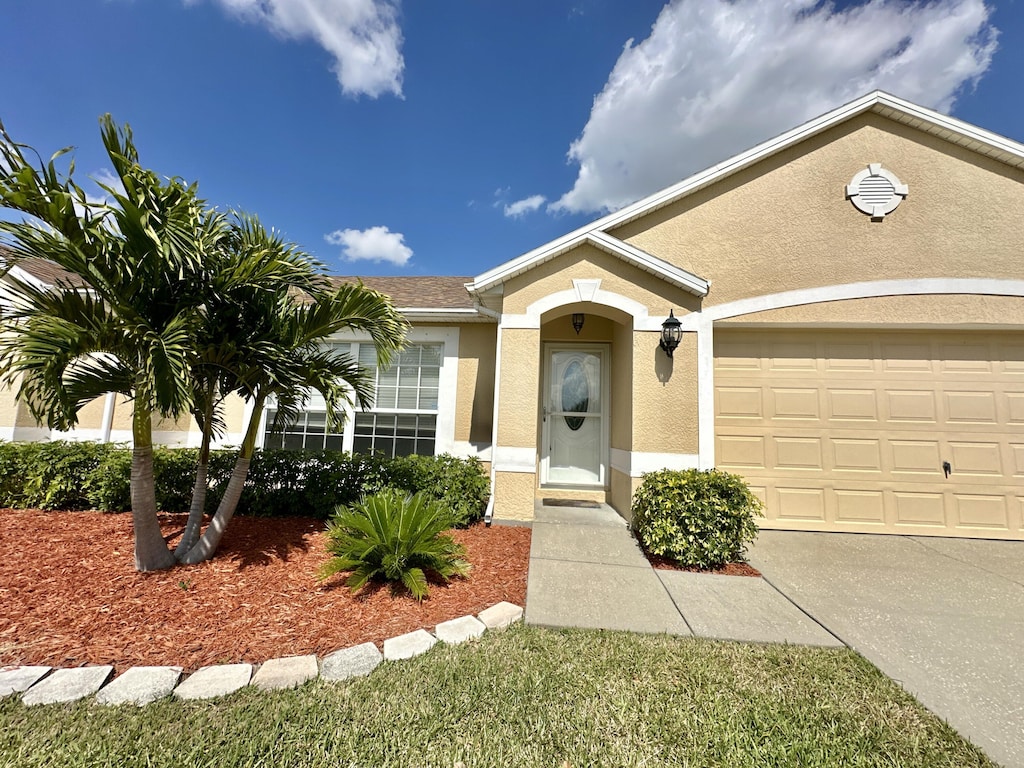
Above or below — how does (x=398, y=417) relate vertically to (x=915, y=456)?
above

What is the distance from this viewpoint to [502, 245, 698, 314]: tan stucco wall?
5910 millimetres

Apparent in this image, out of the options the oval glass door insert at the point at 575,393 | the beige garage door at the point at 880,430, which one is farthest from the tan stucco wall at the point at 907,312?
the oval glass door insert at the point at 575,393

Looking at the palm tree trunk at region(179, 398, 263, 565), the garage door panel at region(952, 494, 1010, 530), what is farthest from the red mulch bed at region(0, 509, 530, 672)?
the garage door panel at region(952, 494, 1010, 530)

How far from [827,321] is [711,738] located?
6.16 meters

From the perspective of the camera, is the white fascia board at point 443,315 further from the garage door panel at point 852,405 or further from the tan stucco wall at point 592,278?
the garage door panel at point 852,405

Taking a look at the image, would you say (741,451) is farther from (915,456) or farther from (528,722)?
(528,722)

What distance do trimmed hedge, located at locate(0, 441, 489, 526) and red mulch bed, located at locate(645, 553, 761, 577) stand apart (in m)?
2.46

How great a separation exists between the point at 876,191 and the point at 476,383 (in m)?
7.00

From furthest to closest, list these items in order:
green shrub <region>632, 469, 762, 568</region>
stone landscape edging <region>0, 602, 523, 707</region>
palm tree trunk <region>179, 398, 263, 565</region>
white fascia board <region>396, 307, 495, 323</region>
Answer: white fascia board <region>396, 307, 495, 323</region>, green shrub <region>632, 469, 762, 568</region>, palm tree trunk <region>179, 398, 263, 565</region>, stone landscape edging <region>0, 602, 523, 707</region>

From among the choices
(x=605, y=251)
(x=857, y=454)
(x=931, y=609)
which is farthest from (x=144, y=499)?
(x=857, y=454)

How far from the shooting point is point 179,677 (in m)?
2.42

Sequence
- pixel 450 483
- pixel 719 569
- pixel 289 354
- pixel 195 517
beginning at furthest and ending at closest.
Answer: pixel 450 483 < pixel 719 569 < pixel 195 517 < pixel 289 354

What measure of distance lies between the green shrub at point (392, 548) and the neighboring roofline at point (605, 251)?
355 cm

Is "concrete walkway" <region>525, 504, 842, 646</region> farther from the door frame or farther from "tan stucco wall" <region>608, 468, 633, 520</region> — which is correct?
the door frame
